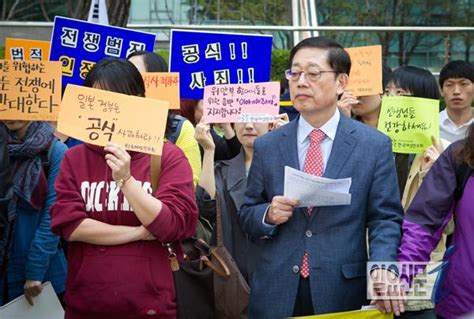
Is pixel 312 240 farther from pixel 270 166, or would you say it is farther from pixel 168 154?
pixel 168 154

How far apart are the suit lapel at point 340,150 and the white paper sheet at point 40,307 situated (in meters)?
1.76


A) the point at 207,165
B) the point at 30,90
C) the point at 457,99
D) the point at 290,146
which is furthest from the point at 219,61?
the point at 290,146

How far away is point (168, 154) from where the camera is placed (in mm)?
3906

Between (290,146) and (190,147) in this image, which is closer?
(290,146)

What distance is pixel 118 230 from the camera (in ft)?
12.3

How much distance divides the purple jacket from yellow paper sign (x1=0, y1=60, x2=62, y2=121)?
6.90ft

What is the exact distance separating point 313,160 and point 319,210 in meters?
0.23

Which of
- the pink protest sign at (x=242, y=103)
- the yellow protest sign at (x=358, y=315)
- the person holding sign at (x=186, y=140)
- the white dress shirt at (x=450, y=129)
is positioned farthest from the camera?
the white dress shirt at (x=450, y=129)

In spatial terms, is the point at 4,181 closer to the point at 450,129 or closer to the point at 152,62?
the point at 152,62

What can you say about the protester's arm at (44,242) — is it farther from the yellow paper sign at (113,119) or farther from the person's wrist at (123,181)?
the person's wrist at (123,181)

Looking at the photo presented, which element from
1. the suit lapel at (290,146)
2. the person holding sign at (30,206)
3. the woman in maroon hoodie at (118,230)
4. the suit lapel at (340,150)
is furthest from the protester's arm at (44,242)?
the suit lapel at (340,150)

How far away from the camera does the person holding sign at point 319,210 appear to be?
3.73 metres

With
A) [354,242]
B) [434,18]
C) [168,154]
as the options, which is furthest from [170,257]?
[434,18]

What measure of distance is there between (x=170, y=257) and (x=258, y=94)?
1.57 meters
